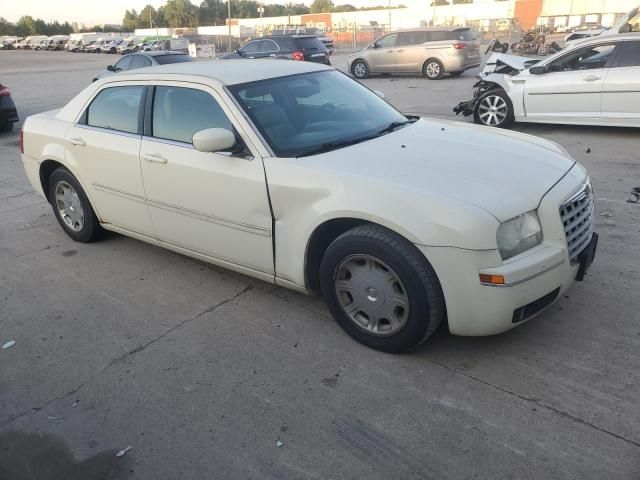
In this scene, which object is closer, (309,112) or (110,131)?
(309,112)

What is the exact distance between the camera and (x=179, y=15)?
325ft

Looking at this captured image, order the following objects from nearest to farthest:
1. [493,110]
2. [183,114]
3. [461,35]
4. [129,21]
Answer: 1. [183,114]
2. [493,110]
3. [461,35]
4. [129,21]

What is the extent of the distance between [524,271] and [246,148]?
185 centimetres


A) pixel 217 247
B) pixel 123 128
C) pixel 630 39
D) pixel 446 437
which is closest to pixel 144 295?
pixel 217 247

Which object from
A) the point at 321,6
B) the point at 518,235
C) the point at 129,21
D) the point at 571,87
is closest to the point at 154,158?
the point at 518,235

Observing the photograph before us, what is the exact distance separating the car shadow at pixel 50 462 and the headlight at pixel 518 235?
2.12 meters

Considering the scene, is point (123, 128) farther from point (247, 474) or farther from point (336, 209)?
point (247, 474)

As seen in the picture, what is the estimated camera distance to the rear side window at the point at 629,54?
7.89 meters

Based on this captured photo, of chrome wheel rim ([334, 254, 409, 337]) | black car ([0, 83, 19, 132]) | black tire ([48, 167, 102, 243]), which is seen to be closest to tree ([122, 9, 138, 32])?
black car ([0, 83, 19, 132])

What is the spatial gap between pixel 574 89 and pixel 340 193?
6.85 m

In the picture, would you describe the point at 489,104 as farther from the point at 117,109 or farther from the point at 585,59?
the point at 117,109

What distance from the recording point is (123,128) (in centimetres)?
433

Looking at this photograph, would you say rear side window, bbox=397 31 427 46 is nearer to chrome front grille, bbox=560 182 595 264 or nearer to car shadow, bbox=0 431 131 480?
chrome front grille, bbox=560 182 595 264

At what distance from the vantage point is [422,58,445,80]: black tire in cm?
1792
